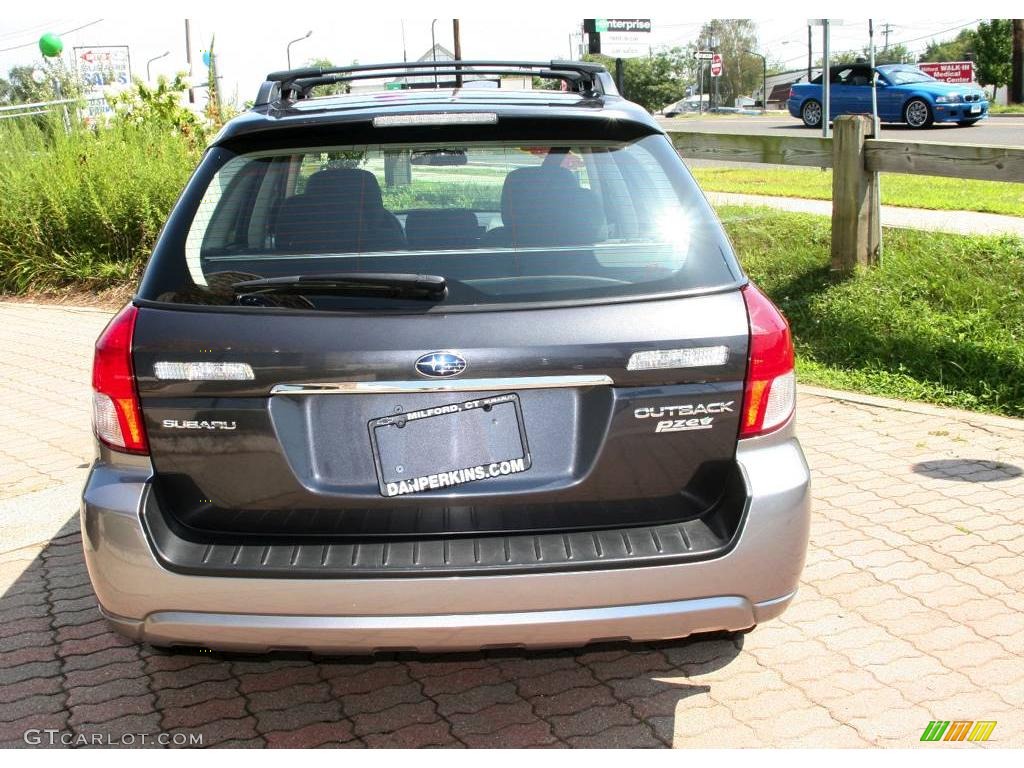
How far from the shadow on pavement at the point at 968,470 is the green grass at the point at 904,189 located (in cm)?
477

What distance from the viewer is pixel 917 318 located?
7.54m

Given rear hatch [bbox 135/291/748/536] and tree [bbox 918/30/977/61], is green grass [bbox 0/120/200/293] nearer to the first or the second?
rear hatch [bbox 135/291/748/536]

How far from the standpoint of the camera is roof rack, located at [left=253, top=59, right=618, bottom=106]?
12.8ft

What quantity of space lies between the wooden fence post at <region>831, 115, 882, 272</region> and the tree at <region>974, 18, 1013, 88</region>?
136 ft

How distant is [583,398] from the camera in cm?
286

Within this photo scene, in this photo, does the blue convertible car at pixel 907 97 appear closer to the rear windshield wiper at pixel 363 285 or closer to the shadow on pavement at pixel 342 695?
the shadow on pavement at pixel 342 695

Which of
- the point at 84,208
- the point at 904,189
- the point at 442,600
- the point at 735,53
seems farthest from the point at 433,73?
the point at 735,53

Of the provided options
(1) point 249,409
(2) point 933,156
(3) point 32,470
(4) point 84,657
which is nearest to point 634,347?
(1) point 249,409

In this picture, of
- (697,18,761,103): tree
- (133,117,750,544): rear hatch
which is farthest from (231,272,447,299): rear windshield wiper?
(697,18,761,103): tree

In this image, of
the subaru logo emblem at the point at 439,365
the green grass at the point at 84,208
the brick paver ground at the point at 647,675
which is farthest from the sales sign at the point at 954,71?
the subaru logo emblem at the point at 439,365

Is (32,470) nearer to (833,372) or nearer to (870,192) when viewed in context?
(833,372)

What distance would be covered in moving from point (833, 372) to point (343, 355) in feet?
17.1

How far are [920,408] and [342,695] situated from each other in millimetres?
4248

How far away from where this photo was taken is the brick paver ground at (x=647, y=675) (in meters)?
3.41
